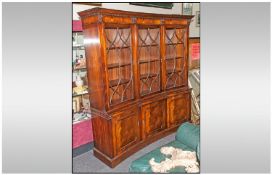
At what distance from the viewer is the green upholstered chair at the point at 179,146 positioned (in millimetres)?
2578

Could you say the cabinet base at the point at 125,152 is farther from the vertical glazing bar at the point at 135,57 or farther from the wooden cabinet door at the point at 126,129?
the vertical glazing bar at the point at 135,57

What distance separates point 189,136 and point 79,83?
1.58 m

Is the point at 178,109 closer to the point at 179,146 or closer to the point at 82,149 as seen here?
A: the point at 179,146

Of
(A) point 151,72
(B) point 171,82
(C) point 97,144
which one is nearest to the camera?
(C) point 97,144

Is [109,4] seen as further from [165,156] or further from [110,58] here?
[165,156]

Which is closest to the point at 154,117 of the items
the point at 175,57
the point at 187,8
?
the point at 175,57

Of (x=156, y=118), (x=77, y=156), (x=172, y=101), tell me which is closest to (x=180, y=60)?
(x=172, y=101)

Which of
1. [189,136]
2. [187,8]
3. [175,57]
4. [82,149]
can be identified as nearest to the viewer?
[189,136]

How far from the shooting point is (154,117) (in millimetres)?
3689

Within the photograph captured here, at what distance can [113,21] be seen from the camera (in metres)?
2.90

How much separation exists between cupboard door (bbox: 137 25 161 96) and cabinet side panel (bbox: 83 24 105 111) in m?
0.74

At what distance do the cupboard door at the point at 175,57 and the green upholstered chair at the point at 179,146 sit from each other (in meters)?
1.02

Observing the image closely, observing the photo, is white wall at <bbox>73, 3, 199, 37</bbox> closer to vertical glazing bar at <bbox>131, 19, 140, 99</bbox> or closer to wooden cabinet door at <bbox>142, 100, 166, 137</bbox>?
vertical glazing bar at <bbox>131, 19, 140, 99</bbox>

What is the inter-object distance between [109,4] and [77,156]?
2.15 metres
